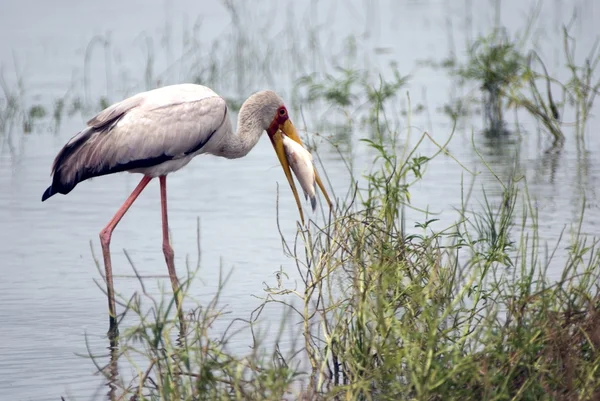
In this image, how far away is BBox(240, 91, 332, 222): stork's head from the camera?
307 inches

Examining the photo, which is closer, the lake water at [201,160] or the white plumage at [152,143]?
the lake water at [201,160]

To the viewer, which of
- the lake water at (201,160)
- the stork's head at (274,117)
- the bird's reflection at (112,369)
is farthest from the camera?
the stork's head at (274,117)

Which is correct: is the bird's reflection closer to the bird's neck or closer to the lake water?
the lake water

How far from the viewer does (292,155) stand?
7586mm

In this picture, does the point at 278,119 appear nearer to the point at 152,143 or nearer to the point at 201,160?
the point at 152,143

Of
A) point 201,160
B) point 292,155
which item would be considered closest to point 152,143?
point 292,155

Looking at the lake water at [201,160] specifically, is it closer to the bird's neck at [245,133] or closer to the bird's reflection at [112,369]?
the bird's reflection at [112,369]

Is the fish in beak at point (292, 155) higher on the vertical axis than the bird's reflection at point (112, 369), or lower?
higher

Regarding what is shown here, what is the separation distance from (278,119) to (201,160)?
11.1 ft

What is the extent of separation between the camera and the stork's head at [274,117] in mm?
7789

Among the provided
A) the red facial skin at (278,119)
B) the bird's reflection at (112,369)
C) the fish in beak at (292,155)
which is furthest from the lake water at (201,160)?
the red facial skin at (278,119)

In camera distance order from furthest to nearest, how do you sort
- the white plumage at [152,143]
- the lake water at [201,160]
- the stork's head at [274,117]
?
the stork's head at [274,117], the white plumage at [152,143], the lake water at [201,160]

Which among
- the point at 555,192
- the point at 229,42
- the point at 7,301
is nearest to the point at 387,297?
the point at 7,301

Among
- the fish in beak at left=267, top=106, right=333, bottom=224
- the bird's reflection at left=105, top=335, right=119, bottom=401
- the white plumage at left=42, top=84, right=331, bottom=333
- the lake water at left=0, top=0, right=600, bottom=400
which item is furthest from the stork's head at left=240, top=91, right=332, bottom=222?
the bird's reflection at left=105, top=335, right=119, bottom=401
